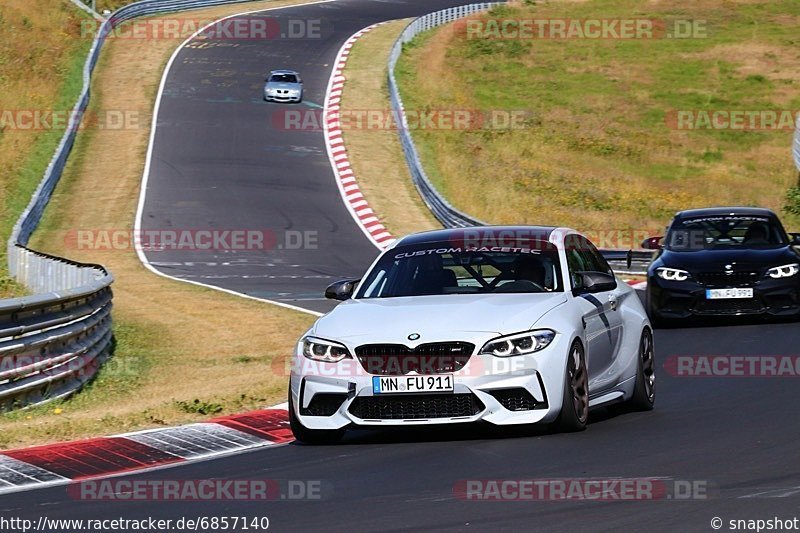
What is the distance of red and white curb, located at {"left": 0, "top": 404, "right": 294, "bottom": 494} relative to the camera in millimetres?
8927

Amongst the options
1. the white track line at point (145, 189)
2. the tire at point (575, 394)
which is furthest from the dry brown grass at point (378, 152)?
the tire at point (575, 394)

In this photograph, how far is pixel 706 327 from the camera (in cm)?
1769

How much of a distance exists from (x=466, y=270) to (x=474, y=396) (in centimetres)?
158

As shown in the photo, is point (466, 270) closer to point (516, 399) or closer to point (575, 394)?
point (575, 394)

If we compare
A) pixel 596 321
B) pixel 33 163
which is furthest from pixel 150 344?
pixel 33 163

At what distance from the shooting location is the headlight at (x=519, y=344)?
923cm

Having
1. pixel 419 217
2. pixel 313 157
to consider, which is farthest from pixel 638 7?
pixel 419 217

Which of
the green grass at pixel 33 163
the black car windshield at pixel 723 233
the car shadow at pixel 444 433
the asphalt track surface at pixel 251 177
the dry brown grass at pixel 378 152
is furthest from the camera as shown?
the dry brown grass at pixel 378 152

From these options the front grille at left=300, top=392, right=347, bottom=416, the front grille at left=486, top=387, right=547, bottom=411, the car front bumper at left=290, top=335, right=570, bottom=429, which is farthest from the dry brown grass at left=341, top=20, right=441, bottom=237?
the front grille at left=486, top=387, right=547, bottom=411

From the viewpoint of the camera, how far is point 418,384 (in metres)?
9.19

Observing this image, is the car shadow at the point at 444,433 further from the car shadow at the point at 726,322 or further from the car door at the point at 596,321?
the car shadow at the point at 726,322

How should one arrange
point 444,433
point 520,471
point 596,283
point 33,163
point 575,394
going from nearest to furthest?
1. point 520,471
2. point 575,394
3. point 444,433
4. point 596,283
5. point 33,163

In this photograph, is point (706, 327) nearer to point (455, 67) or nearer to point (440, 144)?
point (440, 144)

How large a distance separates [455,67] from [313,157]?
52.7 feet
